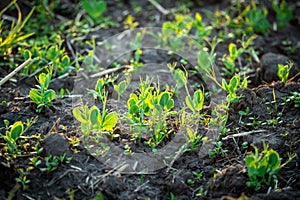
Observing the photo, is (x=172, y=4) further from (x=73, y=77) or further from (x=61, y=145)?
(x=61, y=145)

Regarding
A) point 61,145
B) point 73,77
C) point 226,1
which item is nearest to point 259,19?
point 226,1

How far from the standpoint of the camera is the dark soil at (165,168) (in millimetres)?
1897

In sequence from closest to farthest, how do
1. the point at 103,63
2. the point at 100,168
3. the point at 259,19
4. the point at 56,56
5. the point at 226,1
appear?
1. the point at 100,168
2. the point at 56,56
3. the point at 103,63
4. the point at 259,19
5. the point at 226,1

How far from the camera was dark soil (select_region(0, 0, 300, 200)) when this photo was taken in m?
1.90

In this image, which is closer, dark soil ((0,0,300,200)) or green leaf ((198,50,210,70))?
dark soil ((0,0,300,200))

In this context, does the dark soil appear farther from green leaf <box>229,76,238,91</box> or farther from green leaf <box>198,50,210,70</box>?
green leaf <box>198,50,210,70</box>

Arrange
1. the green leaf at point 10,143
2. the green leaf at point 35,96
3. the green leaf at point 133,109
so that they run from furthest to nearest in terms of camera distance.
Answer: the green leaf at point 35,96
the green leaf at point 133,109
the green leaf at point 10,143

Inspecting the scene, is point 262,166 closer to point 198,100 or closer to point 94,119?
point 198,100

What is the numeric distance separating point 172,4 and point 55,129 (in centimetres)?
188

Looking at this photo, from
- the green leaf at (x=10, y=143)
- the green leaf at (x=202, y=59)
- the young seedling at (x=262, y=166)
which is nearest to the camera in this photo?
the young seedling at (x=262, y=166)

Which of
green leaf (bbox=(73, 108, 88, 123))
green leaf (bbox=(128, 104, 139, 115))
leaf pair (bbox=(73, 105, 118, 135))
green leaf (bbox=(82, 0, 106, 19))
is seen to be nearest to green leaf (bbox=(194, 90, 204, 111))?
green leaf (bbox=(128, 104, 139, 115))

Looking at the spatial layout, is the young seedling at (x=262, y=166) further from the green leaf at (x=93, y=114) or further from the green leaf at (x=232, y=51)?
the green leaf at (x=232, y=51)

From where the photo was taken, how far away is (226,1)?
144 inches

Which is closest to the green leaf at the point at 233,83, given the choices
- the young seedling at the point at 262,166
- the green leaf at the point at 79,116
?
the young seedling at the point at 262,166
